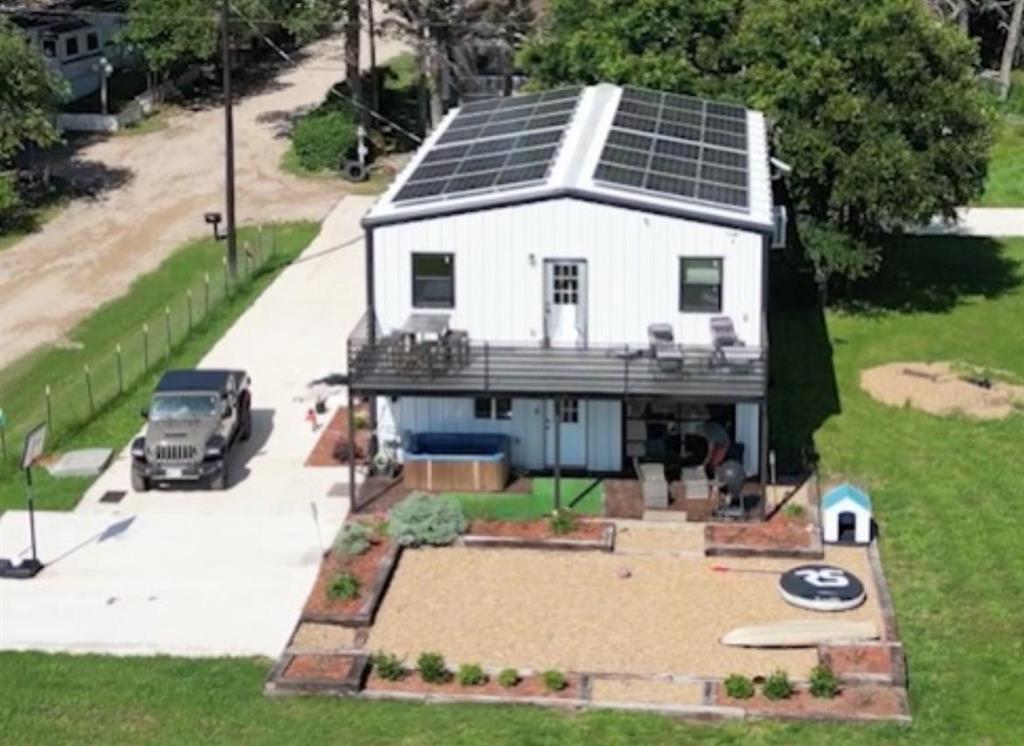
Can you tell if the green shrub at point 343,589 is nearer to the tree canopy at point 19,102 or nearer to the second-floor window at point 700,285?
the second-floor window at point 700,285

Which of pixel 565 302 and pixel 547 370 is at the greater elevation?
pixel 565 302

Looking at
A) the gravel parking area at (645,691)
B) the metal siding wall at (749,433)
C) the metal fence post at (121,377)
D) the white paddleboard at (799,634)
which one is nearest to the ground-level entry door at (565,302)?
the metal siding wall at (749,433)

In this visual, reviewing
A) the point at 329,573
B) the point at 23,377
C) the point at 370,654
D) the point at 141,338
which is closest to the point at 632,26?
the point at 141,338

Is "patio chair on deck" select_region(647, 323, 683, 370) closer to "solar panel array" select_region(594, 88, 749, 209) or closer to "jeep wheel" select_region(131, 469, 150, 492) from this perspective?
"solar panel array" select_region(594, 88, 749, 209)

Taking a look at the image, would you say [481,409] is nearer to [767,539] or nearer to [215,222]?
[767,539]

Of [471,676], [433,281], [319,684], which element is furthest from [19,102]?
[471,676]

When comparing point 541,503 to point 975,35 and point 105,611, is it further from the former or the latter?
point 975,35

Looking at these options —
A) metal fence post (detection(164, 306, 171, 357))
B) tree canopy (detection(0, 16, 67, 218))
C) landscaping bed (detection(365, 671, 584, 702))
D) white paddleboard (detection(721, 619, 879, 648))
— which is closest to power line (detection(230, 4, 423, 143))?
tree canopy (detection(0, 16, 67, 218))
